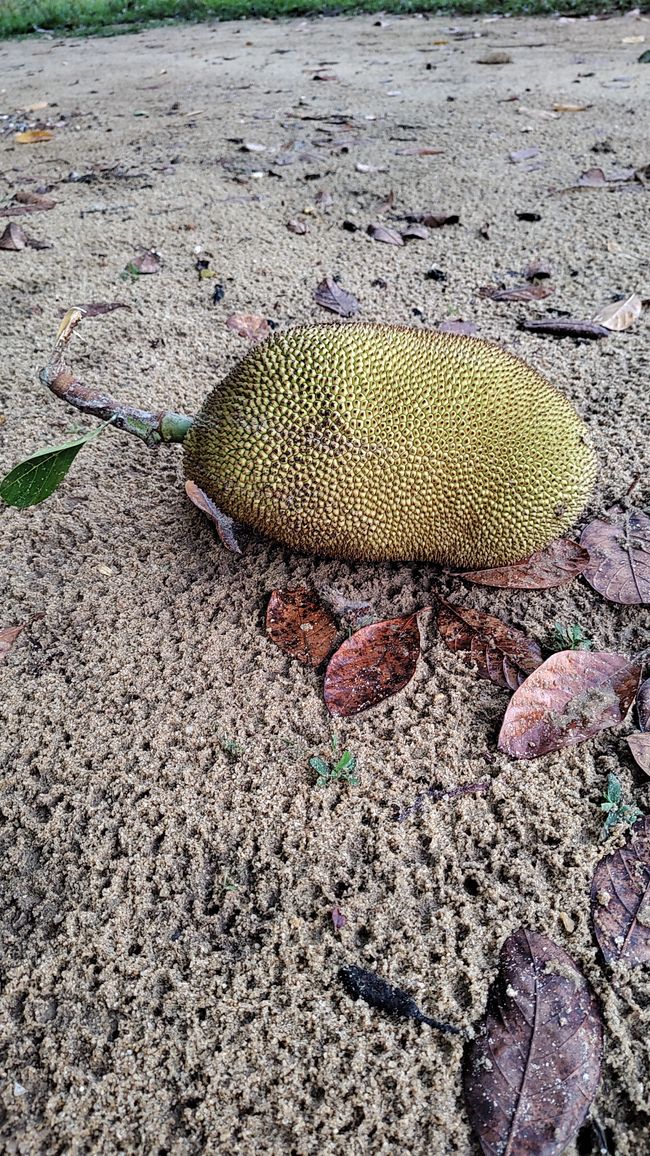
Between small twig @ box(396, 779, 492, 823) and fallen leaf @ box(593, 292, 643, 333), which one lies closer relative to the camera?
small twig @ box(396, 779, 492, 823)

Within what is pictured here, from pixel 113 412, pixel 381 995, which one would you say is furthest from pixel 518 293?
pixel 381 995

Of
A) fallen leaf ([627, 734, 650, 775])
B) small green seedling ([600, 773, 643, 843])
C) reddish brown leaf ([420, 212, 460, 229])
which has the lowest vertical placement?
small green seedling ([600, 773, 643, 843])

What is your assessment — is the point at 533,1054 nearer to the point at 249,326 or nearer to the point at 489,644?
Answer: the point at 489,644

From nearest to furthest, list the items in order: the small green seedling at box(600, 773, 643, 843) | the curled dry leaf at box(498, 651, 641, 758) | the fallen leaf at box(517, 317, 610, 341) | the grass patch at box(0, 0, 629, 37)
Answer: the small green seedling at box(600, 773, 643, 843) → the curled dry leaf at box(498, 651, 641, 758) → the fallen leaf at box(517, 317, 610, 341) → the grass patch at box(0, 0, 629, 37)

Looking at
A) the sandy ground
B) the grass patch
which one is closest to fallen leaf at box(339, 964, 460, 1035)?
the sandy ground

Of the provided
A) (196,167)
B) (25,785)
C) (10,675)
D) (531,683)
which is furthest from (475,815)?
(196,167)

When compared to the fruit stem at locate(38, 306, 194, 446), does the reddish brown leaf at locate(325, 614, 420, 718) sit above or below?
below

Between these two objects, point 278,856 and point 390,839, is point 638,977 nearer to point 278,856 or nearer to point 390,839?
point 390,839

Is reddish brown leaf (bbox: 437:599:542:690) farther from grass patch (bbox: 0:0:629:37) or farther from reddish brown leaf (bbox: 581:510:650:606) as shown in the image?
grass patch (bbox: 0:0:629:37)
